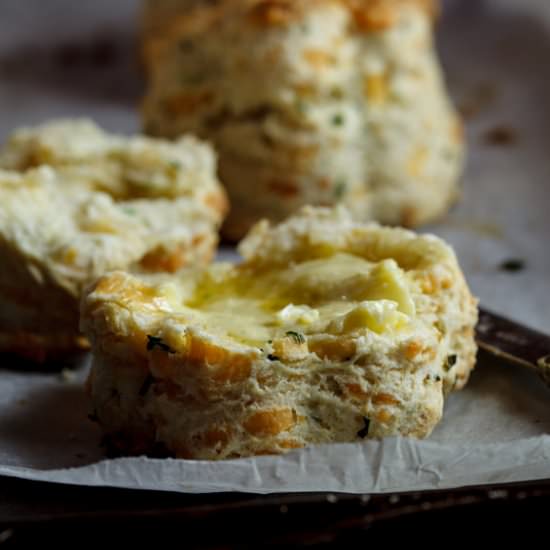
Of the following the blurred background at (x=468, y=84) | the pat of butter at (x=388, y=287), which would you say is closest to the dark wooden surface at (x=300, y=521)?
the pat of butter at (x=388, y=287)

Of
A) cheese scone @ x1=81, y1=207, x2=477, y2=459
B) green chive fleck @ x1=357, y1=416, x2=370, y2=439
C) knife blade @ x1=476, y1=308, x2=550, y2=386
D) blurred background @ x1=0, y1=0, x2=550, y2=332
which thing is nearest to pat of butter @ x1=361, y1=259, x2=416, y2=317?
cheese scone @ x1=81, y1=207, x2=477, y2=459

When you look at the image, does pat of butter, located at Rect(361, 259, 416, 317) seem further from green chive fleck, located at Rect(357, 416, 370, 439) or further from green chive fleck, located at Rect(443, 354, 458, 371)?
green chive fleck, located at Rect(357, 416, 370, 439)

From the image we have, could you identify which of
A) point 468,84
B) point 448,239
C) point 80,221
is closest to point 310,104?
point 448,239

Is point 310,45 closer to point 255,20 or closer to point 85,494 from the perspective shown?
point 255,20

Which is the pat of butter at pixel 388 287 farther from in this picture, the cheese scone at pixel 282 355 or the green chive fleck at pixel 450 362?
the green chive fleck at pixel 450 362

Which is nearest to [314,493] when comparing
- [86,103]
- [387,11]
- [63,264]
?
[63,264]

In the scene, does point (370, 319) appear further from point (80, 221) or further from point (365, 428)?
point (80, 221)
